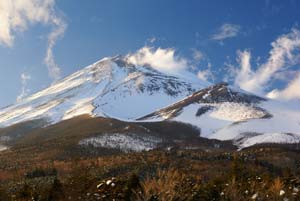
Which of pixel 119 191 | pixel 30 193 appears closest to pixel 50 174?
pixel 30 193

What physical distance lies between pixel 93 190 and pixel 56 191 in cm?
941

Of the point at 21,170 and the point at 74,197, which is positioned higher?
the point at 21,170

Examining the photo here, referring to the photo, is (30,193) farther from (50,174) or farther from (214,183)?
(50,174)

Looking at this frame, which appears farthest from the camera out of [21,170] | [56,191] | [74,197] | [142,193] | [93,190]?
[21,170]

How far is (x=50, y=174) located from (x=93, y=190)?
119 meters

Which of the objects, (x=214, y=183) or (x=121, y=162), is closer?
(x=214, y=183)

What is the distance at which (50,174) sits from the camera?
17075 cm

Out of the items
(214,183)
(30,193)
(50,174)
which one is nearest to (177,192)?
(214,183)

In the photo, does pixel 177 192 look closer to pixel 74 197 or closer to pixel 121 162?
pixel 74 197

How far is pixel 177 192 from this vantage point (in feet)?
157

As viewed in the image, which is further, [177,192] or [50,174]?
[50,174]

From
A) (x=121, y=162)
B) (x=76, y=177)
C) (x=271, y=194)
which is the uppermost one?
(x=121, y=162)

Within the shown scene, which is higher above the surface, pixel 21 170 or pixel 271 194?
pixel 21 170

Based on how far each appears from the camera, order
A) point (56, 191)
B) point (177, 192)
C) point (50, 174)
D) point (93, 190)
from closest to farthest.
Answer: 1. point (177, 192)
2. point (93, 190)
3. point (56, 191)
4. point (50, 174)
